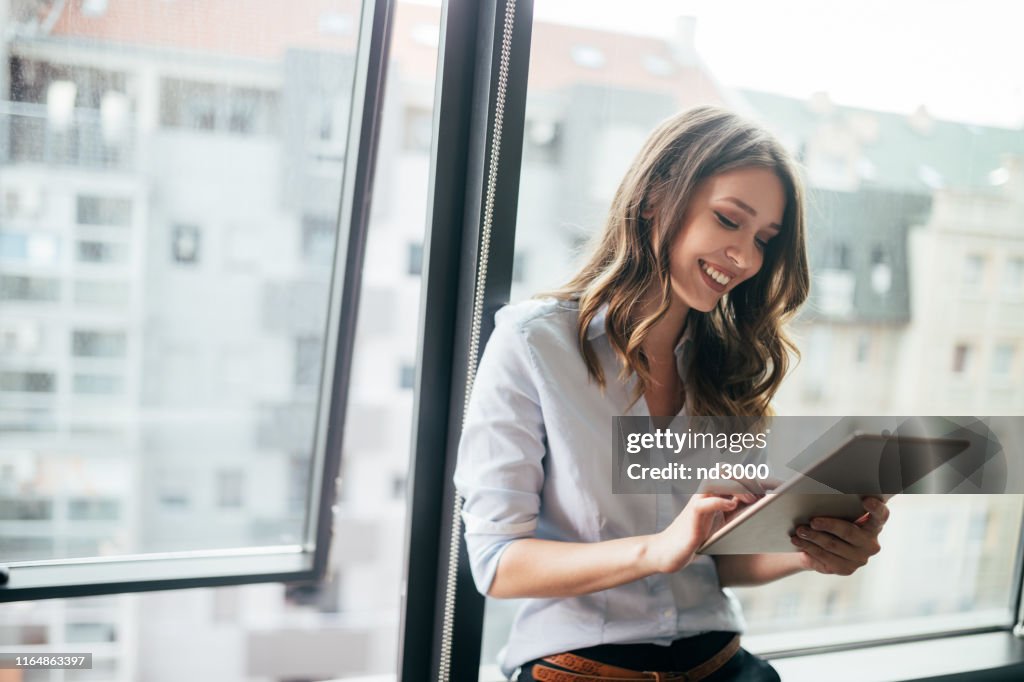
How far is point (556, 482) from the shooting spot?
1.20 meters

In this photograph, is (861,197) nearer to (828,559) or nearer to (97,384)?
(828,559)

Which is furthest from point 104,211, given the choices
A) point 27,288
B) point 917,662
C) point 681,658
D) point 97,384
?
point 917,662

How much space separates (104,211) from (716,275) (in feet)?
3.39

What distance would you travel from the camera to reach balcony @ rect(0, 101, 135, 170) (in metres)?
1.23

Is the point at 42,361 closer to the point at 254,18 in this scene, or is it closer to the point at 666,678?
the point at 254,18

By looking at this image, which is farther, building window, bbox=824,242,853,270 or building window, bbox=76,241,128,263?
building window, bbox=824,242,853,270

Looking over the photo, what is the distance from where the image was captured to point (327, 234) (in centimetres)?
149

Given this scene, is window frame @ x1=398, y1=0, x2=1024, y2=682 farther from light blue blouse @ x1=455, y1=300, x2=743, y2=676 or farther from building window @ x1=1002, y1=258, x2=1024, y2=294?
building window @ x1=1002, y1=258, x2=1024, y2=294

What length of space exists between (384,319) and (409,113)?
0.46 m

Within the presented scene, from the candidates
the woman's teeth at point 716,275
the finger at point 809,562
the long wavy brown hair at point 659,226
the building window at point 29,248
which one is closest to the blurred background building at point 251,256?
the building window at point 29,248

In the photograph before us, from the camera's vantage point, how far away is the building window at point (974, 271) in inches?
A: 76.6

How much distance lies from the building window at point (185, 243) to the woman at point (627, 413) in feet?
1.94

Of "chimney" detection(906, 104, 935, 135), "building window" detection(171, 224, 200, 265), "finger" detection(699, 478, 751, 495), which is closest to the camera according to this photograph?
"finger" detection(699, 478, 751, 495)

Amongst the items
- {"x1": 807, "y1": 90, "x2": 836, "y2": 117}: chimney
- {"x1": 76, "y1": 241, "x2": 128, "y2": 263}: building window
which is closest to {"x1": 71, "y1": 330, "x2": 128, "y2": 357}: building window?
{"x1": 76, "y1": 241, "x2": 128, "y2": 263}: building window
